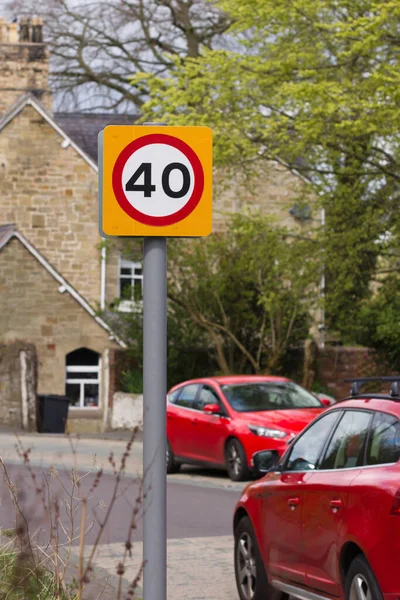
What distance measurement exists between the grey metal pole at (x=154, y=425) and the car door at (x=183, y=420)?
49.2 ft

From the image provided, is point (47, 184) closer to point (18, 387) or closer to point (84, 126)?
point (84, 126)

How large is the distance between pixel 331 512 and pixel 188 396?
13.9 metres

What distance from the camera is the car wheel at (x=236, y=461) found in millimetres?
18547

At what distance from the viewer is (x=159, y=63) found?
4141cm

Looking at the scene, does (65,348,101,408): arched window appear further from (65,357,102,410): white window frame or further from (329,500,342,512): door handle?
(329,500,342,512): door handle

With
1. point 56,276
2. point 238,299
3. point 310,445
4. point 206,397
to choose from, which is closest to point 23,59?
point 56,276

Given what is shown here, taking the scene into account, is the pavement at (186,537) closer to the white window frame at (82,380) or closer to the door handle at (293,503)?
the door handle at (293,503)

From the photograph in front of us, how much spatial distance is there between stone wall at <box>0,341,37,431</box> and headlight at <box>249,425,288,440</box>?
14007 mm

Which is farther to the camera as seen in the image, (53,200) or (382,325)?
(53,200)

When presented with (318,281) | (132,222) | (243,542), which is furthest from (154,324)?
(318,281)

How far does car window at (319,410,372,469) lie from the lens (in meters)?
7.25

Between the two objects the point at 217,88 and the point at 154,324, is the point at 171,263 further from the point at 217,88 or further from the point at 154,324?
the point at 154,324

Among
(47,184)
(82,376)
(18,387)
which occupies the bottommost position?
(82,376)

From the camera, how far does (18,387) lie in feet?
105
